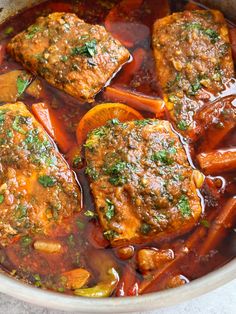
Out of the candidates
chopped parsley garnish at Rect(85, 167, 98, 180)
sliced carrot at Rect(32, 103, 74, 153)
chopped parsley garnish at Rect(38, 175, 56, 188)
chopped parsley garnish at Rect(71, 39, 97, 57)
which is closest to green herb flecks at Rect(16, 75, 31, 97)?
sliced carrot at Rect(32, 103, 74, 153)

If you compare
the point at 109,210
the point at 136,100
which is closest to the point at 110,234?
the point at 109,210

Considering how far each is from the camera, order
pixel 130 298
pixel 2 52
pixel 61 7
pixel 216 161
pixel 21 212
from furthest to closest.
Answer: pixel 61 7
pixel 2 52
pixel 216 161
pixel 21 212
pixel 130 298

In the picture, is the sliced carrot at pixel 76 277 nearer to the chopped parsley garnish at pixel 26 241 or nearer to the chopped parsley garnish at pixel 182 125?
the chopped parsley garnish at pixel 26 241

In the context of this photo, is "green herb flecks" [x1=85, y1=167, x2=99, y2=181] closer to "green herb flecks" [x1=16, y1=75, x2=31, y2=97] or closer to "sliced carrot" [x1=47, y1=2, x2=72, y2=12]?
"green herb flecks" [x1=16, y1=75, x2=31, y2=97]

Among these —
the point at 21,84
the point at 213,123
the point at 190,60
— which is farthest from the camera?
the point at 21,84

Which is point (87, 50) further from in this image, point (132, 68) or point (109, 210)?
point (109, 210)

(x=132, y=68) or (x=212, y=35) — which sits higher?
(x=212, y=35)
